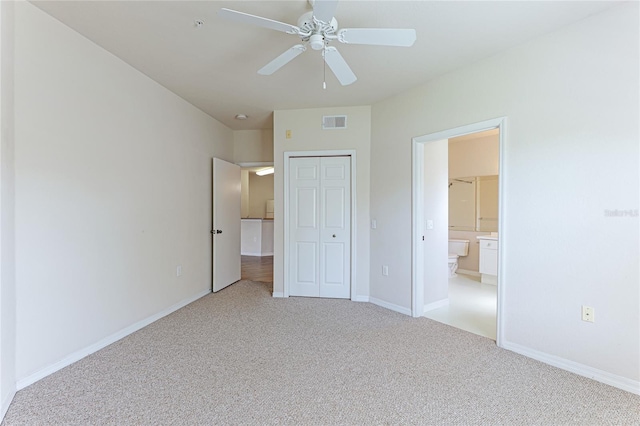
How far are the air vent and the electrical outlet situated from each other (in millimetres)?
3012

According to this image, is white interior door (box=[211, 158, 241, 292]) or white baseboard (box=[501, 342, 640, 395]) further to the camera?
white interior door (box=[211, 158, 241, 292])

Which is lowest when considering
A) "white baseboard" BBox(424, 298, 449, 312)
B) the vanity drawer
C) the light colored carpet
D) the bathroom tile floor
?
the bathroom tile floor

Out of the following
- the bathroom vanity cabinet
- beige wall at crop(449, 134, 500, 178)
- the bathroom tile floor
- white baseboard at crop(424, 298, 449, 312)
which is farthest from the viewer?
beige wall at crop(449, 134, 500, 178)

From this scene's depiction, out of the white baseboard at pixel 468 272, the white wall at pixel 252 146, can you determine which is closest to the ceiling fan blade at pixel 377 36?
the white wall at pixel 252 146

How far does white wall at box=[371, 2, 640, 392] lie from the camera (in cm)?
204

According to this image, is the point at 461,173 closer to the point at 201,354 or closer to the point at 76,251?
the point at 201,354

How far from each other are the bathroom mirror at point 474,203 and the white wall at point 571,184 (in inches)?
115

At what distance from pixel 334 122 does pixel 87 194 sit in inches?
110

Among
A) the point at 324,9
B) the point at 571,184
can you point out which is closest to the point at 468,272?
the point at 571,184

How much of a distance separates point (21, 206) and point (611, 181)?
12.8ft

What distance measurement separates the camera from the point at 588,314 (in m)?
2.20

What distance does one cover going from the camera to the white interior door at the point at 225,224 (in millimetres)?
4441

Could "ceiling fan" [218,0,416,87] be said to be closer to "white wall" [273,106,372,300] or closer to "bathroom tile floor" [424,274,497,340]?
"white wall" [273,106,372,300]

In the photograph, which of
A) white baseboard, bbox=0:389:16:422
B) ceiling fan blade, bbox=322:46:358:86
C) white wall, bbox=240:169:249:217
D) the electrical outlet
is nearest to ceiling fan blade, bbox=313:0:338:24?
ceiling fan blade, bbox=322:46:358:86
